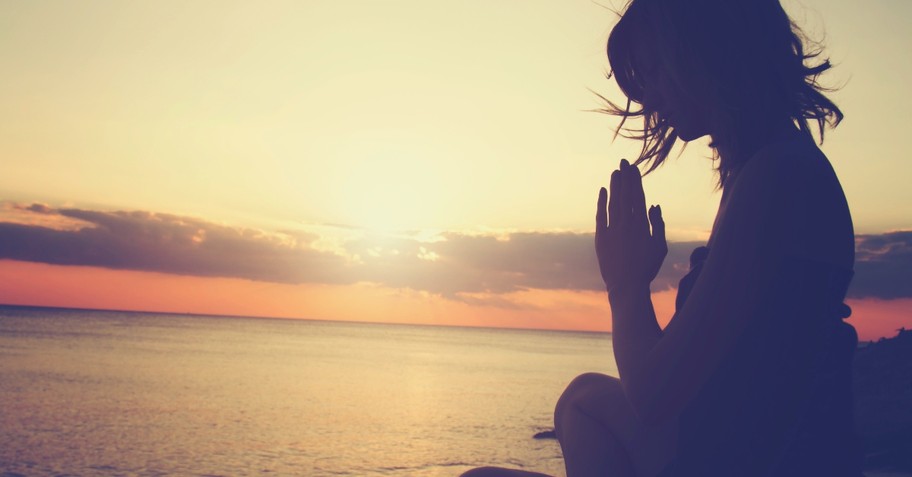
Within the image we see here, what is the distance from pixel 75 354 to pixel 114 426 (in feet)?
103

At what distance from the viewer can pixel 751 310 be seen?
132cm

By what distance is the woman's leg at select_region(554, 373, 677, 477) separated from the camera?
1512 mm

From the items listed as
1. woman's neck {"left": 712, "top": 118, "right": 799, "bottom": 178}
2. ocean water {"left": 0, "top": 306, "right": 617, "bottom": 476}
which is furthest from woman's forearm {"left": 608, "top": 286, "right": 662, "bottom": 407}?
ocean water {"left": 0, "top": 306, "right": 617, "bottom": 476}

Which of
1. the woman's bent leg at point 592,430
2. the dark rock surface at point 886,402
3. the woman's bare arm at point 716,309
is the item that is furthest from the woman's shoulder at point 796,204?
the dark rock surface at point 886,402

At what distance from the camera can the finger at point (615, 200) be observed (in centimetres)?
161

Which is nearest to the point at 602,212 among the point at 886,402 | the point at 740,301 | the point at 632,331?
the point at 632,331

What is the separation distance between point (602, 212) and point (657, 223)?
0.43 feet

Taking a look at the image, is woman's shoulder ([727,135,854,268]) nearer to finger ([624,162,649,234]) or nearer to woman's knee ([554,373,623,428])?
finger ([624,162,649,234])

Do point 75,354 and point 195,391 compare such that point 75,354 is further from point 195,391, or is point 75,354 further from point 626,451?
point 626,451

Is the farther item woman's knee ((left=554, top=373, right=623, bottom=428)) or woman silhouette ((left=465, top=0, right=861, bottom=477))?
woman's knee ((left=554, top=373, right=623, bottom=428))

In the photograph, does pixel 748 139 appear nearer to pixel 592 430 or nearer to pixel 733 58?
pixel 733 58

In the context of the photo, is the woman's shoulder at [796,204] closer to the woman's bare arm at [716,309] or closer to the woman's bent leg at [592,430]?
the woman's bare arm at [716,309]

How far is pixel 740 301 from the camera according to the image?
4.33 feet

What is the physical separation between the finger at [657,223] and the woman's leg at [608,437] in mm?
364
